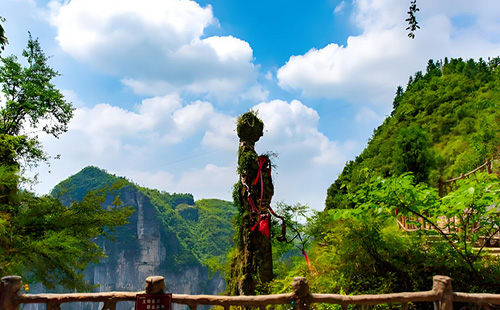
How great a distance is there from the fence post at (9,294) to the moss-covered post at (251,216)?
9.45ft

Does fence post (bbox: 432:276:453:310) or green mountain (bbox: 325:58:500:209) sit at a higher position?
green mountain (bbox: 325:58:500:209)

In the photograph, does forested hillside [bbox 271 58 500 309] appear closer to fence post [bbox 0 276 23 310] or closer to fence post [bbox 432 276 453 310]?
fence post [bbox 432 276 453 310]

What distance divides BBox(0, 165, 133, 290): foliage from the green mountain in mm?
7438

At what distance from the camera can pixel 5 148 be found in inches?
293

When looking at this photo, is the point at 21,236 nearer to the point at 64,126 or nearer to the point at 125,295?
the point at 64,126

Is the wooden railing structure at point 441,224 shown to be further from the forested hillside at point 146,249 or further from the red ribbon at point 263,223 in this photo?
the forested hillside at point 146,249

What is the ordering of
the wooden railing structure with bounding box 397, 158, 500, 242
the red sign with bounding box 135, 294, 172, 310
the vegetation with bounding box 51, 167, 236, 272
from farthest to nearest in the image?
the vegetation with bounding box 51, 167, 236, 272, the wooden railing structure with bounding box 397, 158, 500, 242, the red sign with bounding box 135, 294, 172, 310

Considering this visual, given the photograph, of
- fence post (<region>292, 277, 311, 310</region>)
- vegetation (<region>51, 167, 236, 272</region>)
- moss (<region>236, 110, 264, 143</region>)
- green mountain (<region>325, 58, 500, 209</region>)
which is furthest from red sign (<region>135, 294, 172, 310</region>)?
vegetation (<region>51, 167, 236, 272</region>)

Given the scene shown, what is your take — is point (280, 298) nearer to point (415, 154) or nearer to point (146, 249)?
point (415, 154)

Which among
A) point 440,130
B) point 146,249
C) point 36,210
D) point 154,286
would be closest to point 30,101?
point 36,210

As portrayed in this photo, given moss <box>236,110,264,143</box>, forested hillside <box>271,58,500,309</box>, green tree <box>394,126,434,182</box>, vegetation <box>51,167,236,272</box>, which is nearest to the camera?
forested hillside <box>271,58,500,309</box>

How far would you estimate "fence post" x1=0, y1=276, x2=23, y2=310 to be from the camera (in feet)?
9.07

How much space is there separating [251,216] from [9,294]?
3.01 metres

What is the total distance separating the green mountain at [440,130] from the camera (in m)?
12.0
